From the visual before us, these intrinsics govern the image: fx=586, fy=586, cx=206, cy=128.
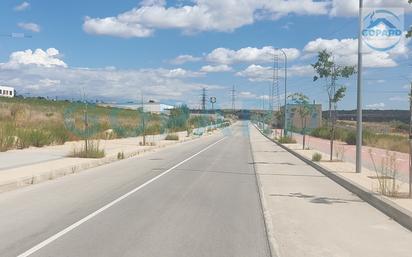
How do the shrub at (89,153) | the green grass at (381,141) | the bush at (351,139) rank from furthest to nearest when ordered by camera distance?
the bush at (351,139), the green grass at (381,141), the shrub at (89,153)

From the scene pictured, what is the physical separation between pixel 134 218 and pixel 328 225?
11.2ft

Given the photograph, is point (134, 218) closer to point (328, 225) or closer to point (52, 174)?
point (328, 225)

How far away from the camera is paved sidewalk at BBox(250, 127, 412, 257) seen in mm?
8219

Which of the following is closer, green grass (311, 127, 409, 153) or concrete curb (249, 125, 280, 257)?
concrete curb (249, 125, 280, 257)

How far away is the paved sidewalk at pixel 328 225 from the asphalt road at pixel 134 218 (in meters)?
0.38

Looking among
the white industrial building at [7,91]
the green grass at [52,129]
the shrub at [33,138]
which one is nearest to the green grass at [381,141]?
the green grass at [52,129]

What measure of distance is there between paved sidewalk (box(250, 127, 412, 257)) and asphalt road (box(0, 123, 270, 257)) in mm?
380

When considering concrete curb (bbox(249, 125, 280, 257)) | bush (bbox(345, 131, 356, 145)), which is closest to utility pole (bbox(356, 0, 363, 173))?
concrete curb (bbox(249, 125, 280, 257))

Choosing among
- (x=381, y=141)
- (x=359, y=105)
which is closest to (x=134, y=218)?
(x=359, y=105)

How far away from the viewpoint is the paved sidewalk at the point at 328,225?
822 cm

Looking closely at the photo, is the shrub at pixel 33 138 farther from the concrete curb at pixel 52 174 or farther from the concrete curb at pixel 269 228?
the concrete curb at pixel 269 228

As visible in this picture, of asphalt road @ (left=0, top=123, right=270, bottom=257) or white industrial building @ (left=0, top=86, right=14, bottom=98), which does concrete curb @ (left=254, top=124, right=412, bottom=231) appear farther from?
white industrial building @ (left=0, top=86, right=14, bottom=98)

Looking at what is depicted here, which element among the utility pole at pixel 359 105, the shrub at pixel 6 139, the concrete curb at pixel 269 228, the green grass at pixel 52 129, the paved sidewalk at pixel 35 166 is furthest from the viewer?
the green grass at pixel 52 129

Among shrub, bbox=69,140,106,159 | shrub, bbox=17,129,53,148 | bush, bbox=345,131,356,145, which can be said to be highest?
shrub, bbox=17,129,53,148
